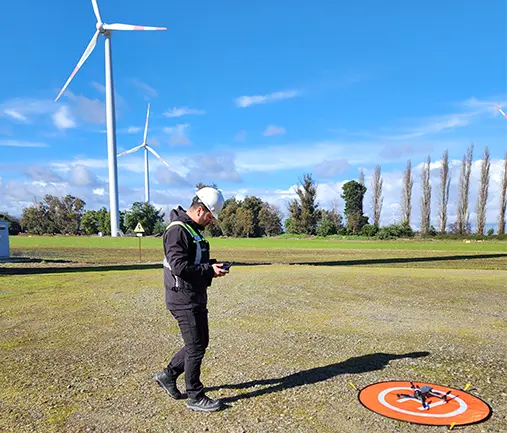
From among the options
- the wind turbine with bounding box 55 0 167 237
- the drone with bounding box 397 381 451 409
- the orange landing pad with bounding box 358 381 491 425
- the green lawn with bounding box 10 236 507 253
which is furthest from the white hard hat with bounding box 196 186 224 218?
the wind turbine with bounding box 55 0 167 237

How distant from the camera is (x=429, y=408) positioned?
490 centimetres

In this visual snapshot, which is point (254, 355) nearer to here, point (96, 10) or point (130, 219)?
point (96, 10)

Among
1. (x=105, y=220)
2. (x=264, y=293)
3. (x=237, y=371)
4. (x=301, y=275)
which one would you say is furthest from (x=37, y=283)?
(x=105, y=220)

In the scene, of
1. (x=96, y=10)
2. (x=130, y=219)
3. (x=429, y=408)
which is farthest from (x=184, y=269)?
(x=130, y=219)

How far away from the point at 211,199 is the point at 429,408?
3.30 metres

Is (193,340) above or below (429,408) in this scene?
above

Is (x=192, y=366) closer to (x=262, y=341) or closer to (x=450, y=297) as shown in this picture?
(x=262, y=341)

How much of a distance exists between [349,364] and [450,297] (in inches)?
291

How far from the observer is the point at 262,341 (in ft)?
25.6

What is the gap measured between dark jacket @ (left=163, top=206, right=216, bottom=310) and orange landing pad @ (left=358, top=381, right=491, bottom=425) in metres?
2.25

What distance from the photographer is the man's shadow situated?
5.50 meters

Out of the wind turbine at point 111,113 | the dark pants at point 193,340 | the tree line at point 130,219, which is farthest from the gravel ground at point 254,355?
the tree line at point 130,219

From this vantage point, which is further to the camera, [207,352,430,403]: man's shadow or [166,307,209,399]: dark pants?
[207,352,430,403]: man's shadow

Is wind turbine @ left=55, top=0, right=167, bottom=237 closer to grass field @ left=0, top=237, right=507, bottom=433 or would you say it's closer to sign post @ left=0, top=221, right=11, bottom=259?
sign post @ left=0, top=221, right=11, bottom=259
